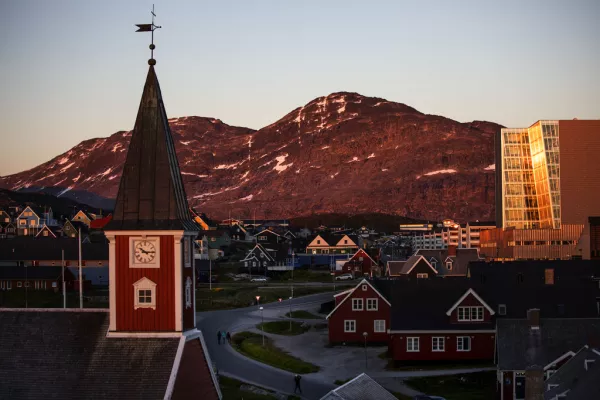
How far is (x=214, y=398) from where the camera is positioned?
26.8 meters

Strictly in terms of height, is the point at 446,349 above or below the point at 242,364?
above

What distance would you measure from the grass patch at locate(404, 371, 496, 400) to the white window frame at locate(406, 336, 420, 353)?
4.65 meters

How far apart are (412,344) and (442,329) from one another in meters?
2.12

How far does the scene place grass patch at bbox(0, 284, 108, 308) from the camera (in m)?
82.9

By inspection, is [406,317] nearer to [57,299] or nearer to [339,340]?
[339,340]

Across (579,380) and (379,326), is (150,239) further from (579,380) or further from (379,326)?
(379,326)

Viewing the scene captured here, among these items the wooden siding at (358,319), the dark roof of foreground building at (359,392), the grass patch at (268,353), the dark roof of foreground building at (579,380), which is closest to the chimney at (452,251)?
the grass patch at (268,353)

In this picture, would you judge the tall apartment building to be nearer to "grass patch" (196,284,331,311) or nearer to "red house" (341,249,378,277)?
"red house" (341,249,378,277)

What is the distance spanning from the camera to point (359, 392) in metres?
29.9

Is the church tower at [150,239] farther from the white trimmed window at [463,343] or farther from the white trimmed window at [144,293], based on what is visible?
the white trimmed window at [463,343]

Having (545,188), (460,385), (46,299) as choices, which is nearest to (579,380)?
(460,385)

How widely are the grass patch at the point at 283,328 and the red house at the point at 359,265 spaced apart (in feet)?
A: 169

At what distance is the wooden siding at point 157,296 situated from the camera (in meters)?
25.8

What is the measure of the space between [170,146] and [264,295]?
75.4 meters
